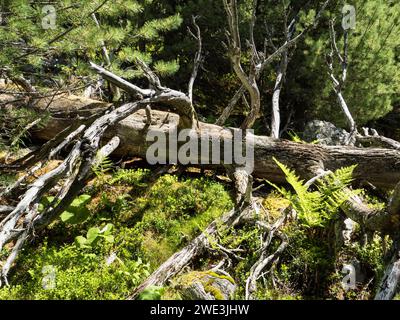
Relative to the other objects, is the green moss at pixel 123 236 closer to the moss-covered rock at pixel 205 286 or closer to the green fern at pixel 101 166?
the green fern at pixel 101 166

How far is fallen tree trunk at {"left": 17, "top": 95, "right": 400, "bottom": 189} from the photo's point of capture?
5766 mm

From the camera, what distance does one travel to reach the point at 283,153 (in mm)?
6121

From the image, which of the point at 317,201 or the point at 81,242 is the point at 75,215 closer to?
the point at 81,242

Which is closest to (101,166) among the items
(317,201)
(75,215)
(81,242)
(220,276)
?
(75,215)

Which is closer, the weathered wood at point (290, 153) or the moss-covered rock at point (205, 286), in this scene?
the moss-covered rock at point (205, 286)

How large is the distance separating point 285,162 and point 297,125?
2.94 m

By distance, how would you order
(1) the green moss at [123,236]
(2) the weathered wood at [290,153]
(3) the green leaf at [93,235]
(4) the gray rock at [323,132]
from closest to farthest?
1. (1) the green moss at [123,236]
2. (3) the green leaf at [93,235]
3. (2) the weathered wood at [290,153]
4. (4) the gray rock at [323,132]

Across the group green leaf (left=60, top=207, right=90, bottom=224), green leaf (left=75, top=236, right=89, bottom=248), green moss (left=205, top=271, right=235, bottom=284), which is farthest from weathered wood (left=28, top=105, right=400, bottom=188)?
green moss (left=205, top=271, right=235, bottom=284)

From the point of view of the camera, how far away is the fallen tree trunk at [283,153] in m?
5.77

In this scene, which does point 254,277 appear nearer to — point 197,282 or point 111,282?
point 197,282

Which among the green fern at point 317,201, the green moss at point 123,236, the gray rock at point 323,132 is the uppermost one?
the gray rock at point 323,132

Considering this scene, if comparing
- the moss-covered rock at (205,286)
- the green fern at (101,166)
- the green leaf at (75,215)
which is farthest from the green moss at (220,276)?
the green fern at (101,166)

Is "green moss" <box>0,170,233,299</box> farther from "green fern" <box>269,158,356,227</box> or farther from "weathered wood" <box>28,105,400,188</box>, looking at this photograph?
"green fern" <box>269,158,356,227</box>
